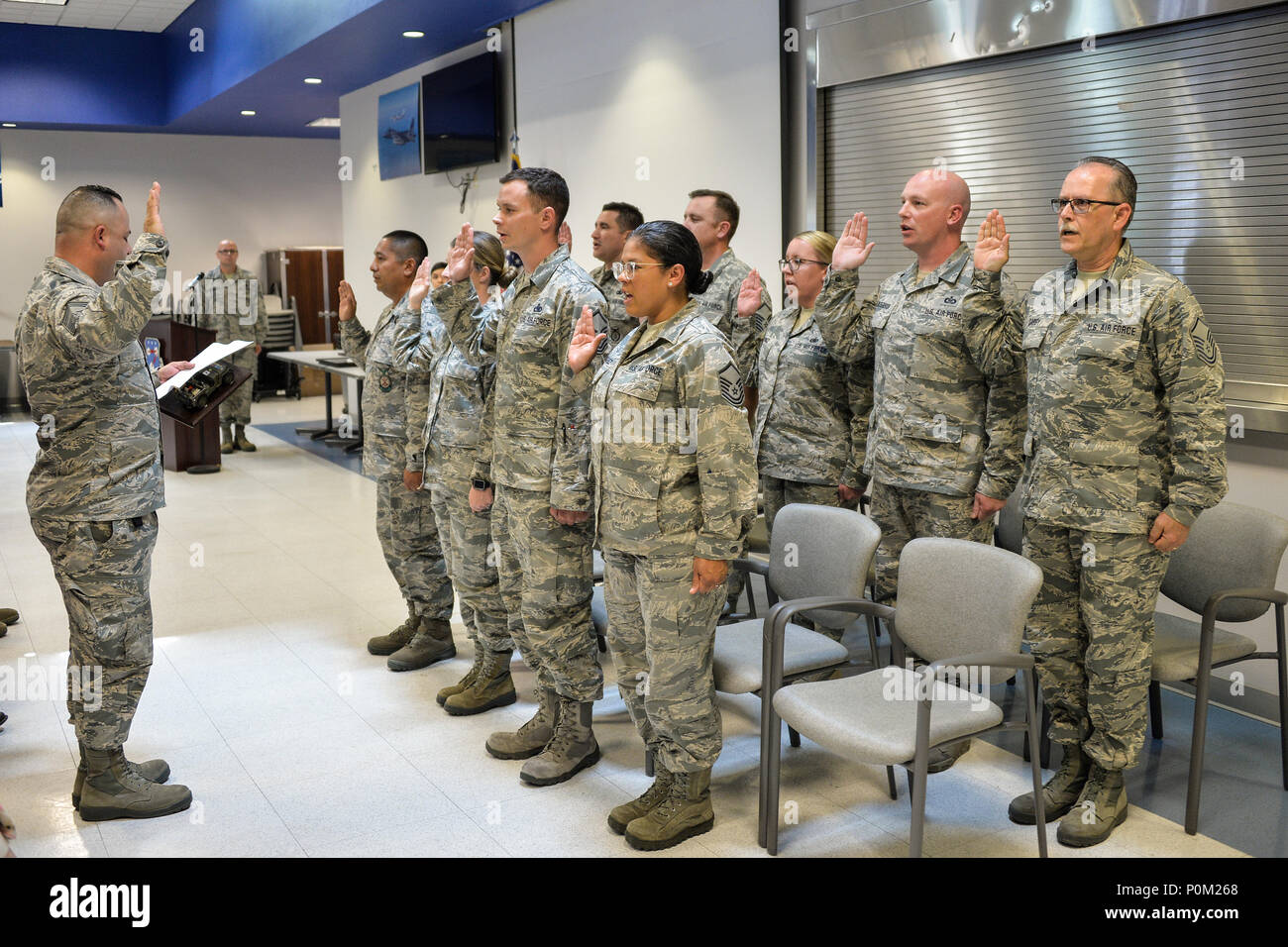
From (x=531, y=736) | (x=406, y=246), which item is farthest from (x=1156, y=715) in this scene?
(x=406, y=246)

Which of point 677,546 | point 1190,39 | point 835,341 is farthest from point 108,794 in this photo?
point 1190,39

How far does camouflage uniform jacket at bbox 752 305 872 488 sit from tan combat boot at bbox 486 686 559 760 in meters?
1.18

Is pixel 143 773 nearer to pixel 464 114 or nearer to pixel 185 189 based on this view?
pixel 464 114

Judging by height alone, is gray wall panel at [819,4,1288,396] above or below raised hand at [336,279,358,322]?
above

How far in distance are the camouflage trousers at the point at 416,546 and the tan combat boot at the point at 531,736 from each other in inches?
38.9

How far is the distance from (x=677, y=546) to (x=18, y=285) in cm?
1353

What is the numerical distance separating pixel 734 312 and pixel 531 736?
1.88 metres

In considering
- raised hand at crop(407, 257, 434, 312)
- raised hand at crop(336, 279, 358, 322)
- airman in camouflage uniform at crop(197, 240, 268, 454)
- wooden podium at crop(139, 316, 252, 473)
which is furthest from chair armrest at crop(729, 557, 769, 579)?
airman in camouflage uniform at crop(197, 240, 268, 454)

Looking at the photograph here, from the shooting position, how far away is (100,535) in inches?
124

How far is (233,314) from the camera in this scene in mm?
10391

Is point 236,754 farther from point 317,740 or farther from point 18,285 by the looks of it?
point 18,285

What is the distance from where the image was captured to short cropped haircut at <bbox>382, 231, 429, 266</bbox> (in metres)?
4.42

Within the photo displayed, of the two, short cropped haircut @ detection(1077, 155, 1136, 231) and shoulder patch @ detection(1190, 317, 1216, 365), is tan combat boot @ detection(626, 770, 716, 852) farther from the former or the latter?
short cropped haircut @ detection(1077, 155, 1136, 231)

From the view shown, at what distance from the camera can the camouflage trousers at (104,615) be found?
3.14 m
